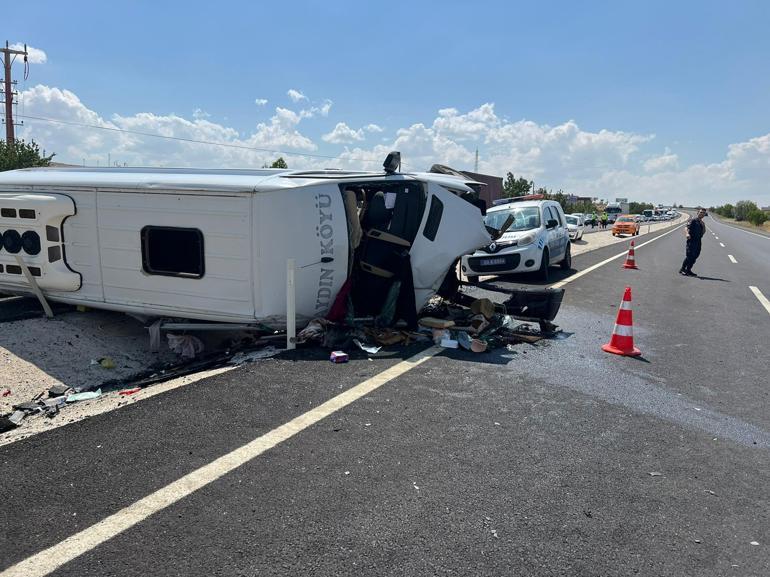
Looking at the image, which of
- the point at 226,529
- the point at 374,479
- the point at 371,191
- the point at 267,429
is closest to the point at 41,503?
the point at 226,529

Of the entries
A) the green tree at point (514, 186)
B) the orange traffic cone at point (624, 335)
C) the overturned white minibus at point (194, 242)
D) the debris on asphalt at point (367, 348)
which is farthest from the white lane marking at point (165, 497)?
the green tree at point (514, 186)

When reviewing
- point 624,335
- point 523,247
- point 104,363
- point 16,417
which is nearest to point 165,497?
point 16,417

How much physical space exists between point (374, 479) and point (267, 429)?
3.39 feet

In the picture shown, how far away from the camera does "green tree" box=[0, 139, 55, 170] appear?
119ft

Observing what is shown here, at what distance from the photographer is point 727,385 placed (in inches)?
218

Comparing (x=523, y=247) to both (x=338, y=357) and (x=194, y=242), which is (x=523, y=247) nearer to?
(x=338, y=357)

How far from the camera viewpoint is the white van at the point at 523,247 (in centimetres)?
1195

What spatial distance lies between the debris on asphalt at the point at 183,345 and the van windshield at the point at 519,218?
8.08 m

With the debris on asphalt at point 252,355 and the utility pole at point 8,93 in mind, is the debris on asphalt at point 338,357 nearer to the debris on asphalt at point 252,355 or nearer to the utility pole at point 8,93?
the debris on asphalt at point 252,355

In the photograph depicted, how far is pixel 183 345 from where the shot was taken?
628 cm

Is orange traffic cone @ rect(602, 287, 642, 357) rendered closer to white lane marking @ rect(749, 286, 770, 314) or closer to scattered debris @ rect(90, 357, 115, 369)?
white lane marking @ rect(749, 286, 770, 314)

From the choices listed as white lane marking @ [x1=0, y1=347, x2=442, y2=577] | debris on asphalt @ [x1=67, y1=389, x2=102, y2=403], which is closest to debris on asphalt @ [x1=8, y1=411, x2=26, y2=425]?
debris on asphalt @ [x1=67, y1=389, x2=102, y2=403]

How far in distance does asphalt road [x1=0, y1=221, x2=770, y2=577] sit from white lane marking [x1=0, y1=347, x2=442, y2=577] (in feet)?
0.14

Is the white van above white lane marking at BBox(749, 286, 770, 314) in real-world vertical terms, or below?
above
